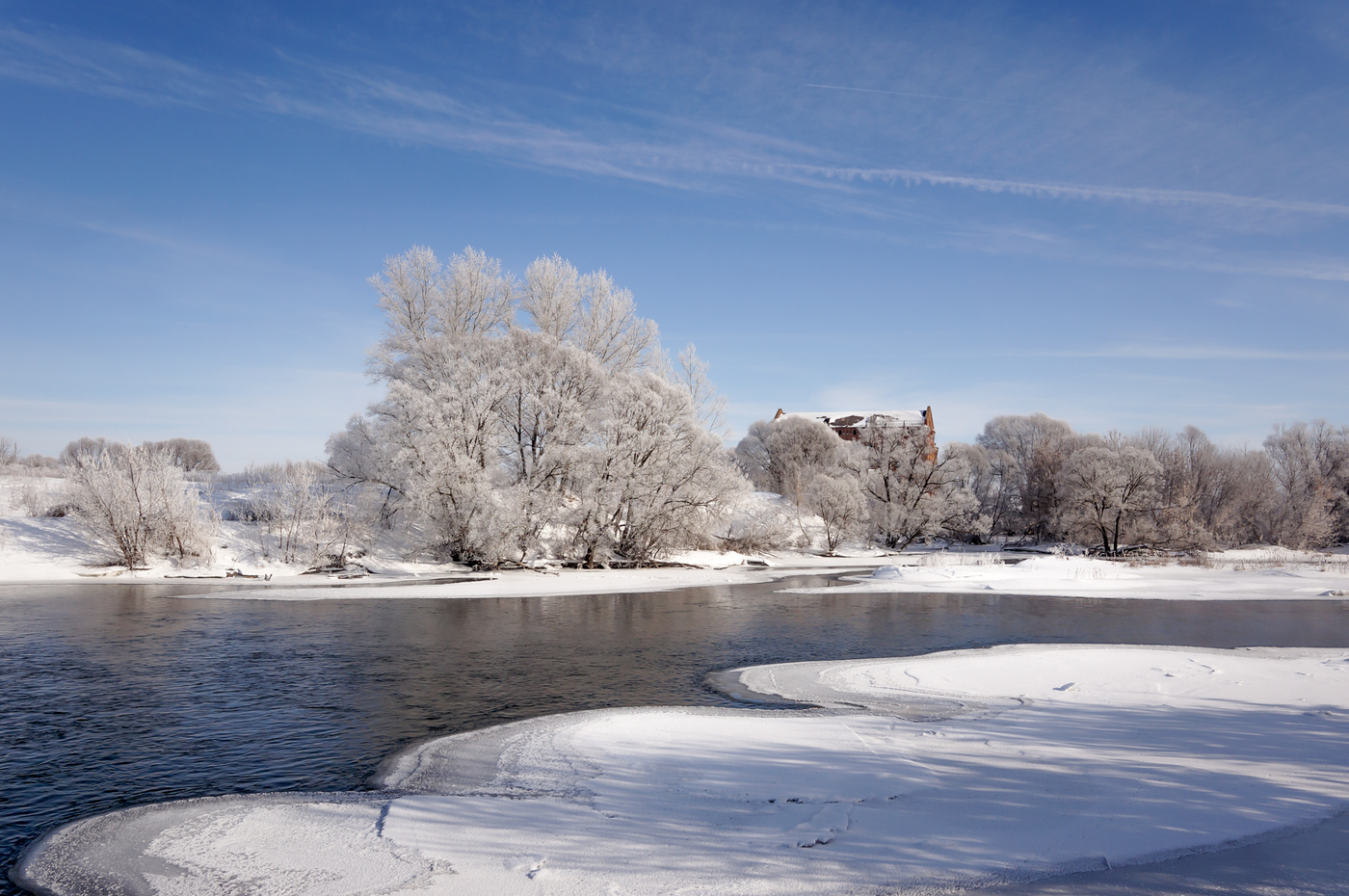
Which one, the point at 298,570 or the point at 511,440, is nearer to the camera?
the point at 298,570

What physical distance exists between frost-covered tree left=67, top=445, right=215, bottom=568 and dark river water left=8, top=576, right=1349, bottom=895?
5.49 meters

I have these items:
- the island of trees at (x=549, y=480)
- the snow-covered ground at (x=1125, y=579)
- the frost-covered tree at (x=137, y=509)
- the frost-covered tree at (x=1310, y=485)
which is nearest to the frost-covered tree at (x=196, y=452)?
the island of trees at (x=549, y=480)

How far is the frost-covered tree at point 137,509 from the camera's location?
31844mm

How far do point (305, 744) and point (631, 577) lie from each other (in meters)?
24.8

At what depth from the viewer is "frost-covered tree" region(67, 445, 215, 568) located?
3184 centimetres

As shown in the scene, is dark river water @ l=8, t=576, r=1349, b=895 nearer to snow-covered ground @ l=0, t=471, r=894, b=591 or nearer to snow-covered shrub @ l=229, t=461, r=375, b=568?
snow-covered ground @ l=0, t=471, r=894, b=591

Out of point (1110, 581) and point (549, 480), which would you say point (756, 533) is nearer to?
point (549, 480)

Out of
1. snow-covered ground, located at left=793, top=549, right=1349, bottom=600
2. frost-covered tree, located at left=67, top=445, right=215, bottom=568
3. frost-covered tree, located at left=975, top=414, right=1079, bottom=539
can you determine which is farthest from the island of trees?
snow-covered ground, located at left=793, top=549, right=1349, bottom=600

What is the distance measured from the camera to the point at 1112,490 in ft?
148

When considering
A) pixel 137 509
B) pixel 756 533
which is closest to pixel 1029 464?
pixel 756 533

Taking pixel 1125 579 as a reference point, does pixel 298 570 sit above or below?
above

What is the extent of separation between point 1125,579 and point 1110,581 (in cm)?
182

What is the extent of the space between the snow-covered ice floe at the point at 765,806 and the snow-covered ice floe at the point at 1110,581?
728 inches

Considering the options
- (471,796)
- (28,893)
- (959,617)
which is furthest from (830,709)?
(959,617)
